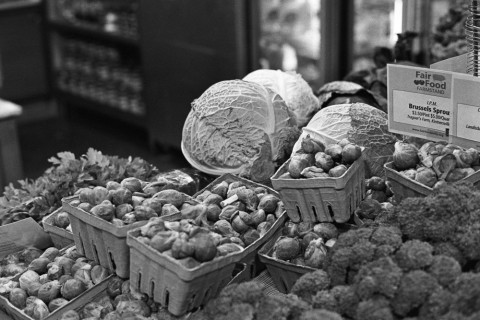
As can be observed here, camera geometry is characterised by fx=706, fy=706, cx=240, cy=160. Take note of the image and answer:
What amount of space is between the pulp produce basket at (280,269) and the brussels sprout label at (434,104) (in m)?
0.56

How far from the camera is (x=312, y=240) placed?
1.83 metres

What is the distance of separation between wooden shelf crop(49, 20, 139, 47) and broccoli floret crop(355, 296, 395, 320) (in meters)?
4.93

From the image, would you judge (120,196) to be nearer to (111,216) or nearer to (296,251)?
(111,216)

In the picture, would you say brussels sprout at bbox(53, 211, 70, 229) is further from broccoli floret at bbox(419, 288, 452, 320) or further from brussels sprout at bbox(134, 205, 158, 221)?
broccoli floret at bbox(419, 288, 452, 320)

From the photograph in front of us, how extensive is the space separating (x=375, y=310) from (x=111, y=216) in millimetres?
702

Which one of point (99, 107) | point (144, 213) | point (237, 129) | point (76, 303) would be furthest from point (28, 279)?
point (99, 107)

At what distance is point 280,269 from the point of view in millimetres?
1826

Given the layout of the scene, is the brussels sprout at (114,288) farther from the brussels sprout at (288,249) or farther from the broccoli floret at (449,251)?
the broccoli floret at (449,251)

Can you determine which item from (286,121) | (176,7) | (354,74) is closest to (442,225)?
(286,121)

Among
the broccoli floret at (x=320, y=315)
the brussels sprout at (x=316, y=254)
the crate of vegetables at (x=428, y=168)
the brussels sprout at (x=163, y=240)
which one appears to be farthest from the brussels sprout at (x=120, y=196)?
the crate of vegetables at (x=428, y=168)

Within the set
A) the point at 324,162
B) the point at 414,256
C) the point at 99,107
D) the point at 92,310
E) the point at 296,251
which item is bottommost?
the point at 99,107

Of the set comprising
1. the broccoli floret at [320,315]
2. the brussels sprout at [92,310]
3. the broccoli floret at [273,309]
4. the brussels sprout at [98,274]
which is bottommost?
the brussels sprout at [92,310]

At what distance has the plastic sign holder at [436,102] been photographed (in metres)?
1.97

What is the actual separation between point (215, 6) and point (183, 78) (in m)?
0.71
